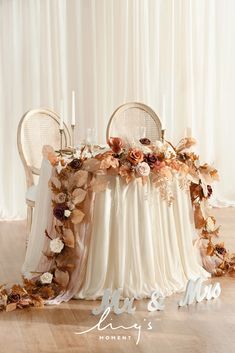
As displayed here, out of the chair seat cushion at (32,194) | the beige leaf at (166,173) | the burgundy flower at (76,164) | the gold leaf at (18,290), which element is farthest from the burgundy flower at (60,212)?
the chair seat cushion at (32,194)

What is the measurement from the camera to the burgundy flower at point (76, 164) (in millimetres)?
3395

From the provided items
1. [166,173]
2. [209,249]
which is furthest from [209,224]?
[166,173]

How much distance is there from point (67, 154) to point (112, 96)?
101 inches

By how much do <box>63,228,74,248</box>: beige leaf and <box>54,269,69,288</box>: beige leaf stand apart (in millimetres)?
156

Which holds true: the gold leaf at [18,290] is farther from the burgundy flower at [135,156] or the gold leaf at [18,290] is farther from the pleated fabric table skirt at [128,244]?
the burgundy flower at [135,156]

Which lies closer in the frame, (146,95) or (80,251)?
(80,251)

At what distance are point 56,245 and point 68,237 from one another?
8cm

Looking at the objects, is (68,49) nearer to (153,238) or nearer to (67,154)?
(67,154)

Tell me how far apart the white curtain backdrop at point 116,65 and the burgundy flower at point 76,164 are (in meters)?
2.64

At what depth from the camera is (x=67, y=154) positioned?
147 inches

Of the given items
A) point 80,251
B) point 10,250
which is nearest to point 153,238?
point 80,251

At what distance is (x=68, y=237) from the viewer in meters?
3.35

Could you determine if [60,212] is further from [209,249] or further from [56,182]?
[209,249]

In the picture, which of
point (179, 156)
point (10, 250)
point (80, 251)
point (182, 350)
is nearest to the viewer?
point (182, 350)
